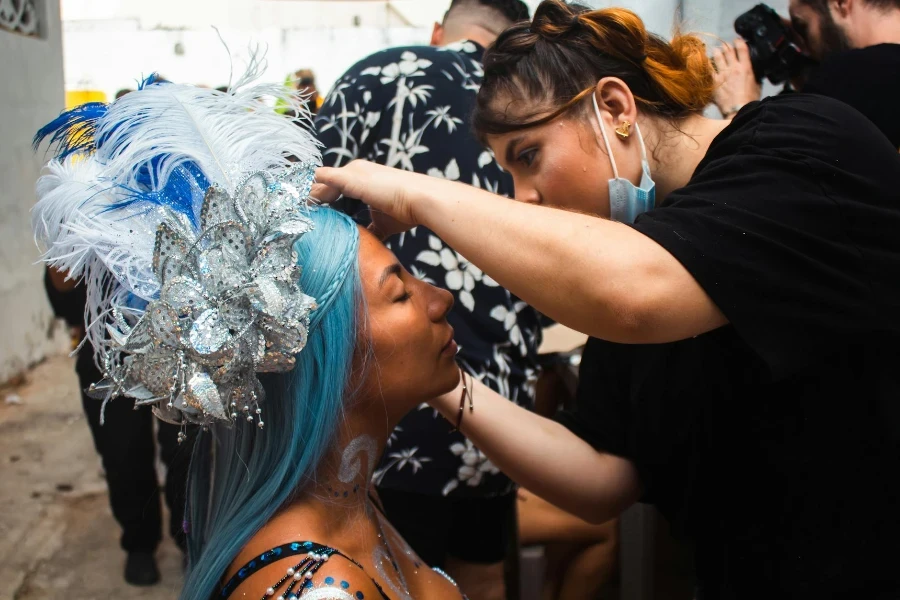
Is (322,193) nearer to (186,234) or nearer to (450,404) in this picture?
(186,234)

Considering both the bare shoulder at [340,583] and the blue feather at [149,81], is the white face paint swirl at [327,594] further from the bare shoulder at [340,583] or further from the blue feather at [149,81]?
the blue feather at [149,81]

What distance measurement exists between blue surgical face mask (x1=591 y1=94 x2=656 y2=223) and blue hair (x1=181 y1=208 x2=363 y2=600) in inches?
18.8

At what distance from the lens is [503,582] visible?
6.59 ft

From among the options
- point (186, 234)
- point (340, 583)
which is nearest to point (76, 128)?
point (186, 234)

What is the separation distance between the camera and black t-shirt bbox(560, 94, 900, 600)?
0.95 m

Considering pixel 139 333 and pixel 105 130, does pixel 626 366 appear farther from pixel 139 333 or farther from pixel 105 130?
pixel 105 130

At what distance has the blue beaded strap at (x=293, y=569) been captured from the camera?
100 cm

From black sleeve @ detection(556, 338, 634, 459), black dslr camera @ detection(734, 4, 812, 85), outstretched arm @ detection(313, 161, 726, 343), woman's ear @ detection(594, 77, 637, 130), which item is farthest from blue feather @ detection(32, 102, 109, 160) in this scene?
black dslr camera @ detection(734, 4, 812, 85)

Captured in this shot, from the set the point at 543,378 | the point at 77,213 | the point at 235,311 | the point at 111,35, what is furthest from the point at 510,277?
the point at 111,35

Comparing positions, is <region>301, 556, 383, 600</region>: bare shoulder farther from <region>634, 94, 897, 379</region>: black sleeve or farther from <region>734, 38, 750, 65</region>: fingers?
<region>734, 38, 750, 65</region>: fingers

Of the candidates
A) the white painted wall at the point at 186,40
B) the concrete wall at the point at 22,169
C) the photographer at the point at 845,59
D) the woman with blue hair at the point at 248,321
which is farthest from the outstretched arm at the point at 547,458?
the white painted wall at the point at 186,40

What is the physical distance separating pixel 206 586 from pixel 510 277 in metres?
0.64

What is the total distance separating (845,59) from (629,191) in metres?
0.76

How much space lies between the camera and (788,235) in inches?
37.3
